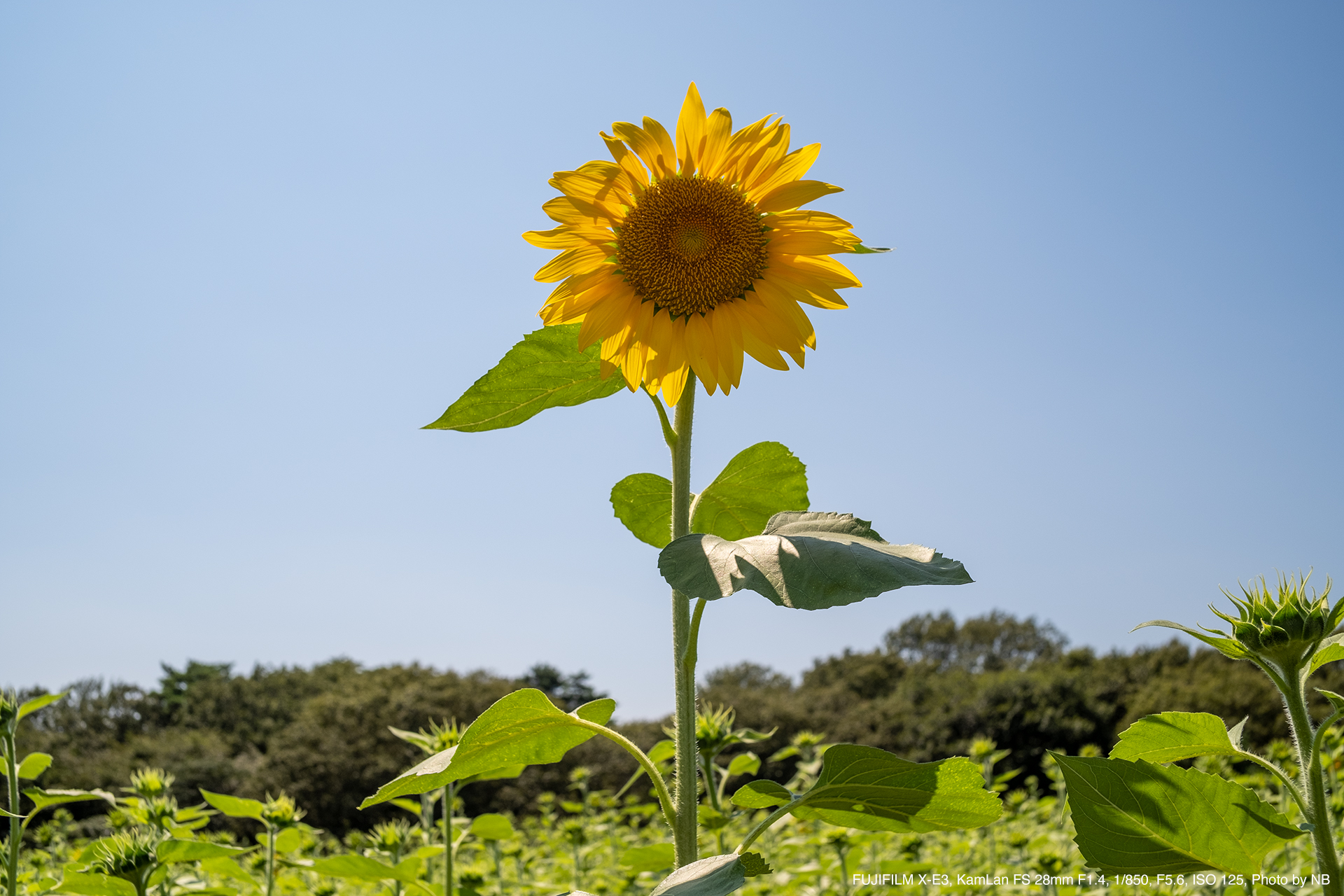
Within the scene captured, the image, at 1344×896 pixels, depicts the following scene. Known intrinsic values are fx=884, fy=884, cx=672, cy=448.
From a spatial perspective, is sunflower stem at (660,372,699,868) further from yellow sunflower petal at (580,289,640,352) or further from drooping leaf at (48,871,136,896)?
drooping leaf at (48,871,136,896)

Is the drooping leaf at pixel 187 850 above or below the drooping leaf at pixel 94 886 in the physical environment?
above

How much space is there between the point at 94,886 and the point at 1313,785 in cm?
223

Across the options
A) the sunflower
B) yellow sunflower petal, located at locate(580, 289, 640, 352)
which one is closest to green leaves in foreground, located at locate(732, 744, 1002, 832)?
the sunflower

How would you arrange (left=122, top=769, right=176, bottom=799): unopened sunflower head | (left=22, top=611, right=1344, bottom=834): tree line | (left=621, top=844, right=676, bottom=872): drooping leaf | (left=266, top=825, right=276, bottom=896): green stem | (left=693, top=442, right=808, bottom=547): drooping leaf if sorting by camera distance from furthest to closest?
(left=22, top=611, right=1344, bottom=834): tree line
(left=122, top=769, right=176, bottom=799): unopened sunflower head
(left=266, top=825, right=276, bottom=896): green stem
(left=621, top=844, right=676, bottom=872): drooping leaf
(left=693, top=442, right=808, bottom=547): drooping leaf

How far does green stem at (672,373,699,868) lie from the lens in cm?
122

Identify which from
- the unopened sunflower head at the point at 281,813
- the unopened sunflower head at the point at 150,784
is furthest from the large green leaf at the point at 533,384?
the unopened sunflower head at the point at 150,784

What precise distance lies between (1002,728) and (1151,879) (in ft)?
50.4

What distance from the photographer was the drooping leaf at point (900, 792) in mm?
1248

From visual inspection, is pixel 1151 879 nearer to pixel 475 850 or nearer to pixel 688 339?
pixel 688 339

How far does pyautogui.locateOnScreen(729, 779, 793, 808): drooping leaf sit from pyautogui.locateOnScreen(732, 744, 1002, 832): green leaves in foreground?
0.12ft

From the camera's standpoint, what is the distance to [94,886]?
1.87 m

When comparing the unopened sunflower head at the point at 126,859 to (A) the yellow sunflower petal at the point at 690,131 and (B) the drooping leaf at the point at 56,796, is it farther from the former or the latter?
(A) the yellow sunflower petal at the point at 690,131

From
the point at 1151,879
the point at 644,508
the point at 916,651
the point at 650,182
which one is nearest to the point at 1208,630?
the point at 1151,879

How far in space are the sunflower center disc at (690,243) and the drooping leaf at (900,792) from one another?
708mm
